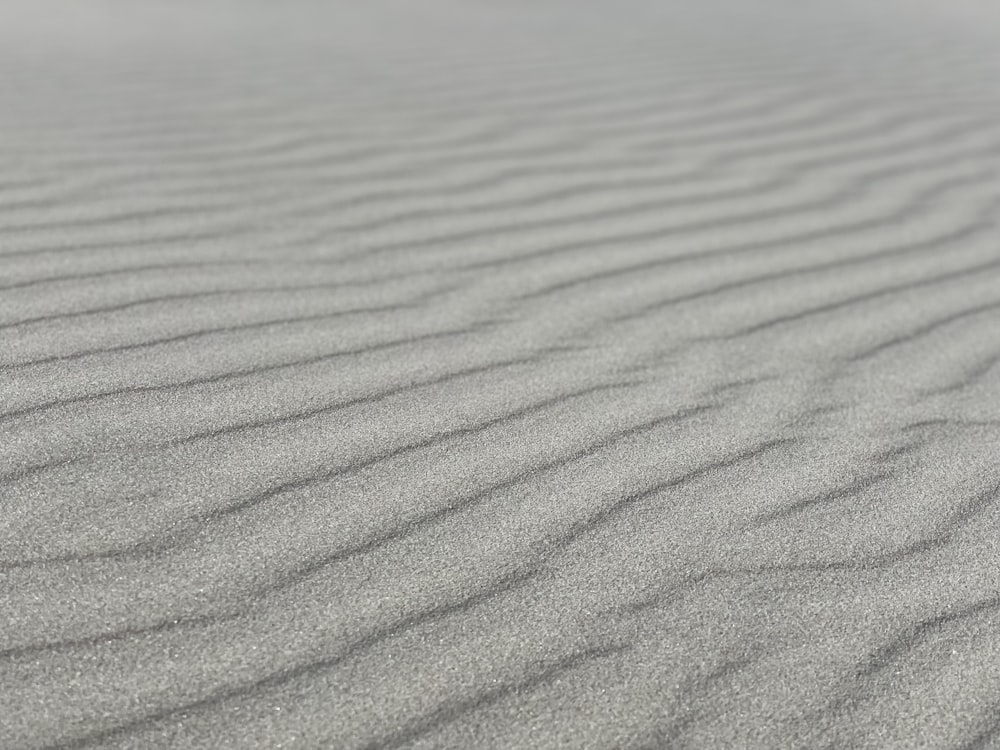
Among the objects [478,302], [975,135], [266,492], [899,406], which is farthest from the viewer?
[975,135]

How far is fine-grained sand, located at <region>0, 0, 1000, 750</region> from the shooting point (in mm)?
1425

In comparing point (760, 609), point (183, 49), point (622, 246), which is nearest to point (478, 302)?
point (622, 246)

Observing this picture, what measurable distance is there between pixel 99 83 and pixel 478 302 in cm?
256

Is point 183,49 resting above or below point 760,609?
above

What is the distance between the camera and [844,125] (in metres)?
4.35

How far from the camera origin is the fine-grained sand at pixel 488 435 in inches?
56.1

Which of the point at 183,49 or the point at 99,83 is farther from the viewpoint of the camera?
the point at 183,49

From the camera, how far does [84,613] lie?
1.47 metres

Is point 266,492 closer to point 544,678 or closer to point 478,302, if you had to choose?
point 544,678

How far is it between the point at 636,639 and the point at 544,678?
146 mm

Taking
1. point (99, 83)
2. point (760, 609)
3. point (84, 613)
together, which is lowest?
point (760, 609)

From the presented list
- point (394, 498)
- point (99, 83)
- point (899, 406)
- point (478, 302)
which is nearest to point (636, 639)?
point (394, 498)

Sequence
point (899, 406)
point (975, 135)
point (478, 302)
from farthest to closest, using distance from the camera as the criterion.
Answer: point (975, 135), point (478, 302), point (899, 406)

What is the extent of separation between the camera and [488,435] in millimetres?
1954
